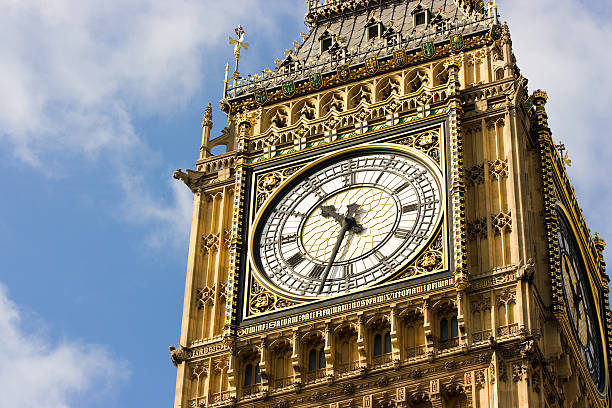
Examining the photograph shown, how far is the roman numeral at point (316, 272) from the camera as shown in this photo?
116 feet

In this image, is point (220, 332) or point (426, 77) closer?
point (220, 332)

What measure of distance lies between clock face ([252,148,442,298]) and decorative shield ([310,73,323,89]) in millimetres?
3109

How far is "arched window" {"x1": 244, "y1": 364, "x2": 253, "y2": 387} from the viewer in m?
34.5

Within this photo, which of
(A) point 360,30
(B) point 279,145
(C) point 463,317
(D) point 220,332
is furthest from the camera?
(A) point 360,30

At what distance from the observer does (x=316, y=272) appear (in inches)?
1395

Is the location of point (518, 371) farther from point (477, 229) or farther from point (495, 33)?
point (495, 33)

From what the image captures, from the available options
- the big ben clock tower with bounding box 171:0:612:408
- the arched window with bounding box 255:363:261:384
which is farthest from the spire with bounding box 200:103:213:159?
the arched window with bounding box 255:363:261:384

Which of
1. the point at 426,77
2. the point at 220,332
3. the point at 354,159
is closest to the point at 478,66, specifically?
the point at 426,77

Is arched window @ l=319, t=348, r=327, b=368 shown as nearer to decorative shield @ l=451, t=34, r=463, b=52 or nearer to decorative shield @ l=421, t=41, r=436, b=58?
decorative shield @ l=421, t=41, r=436, b=58

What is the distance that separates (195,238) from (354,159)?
395 cm

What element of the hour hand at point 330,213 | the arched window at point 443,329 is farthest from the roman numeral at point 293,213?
the arched window at point 443,329

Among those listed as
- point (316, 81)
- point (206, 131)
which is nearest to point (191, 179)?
point (206, 131)

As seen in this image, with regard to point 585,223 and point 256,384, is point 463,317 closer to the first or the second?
point 256,384

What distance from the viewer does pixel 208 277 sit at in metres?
37.0
